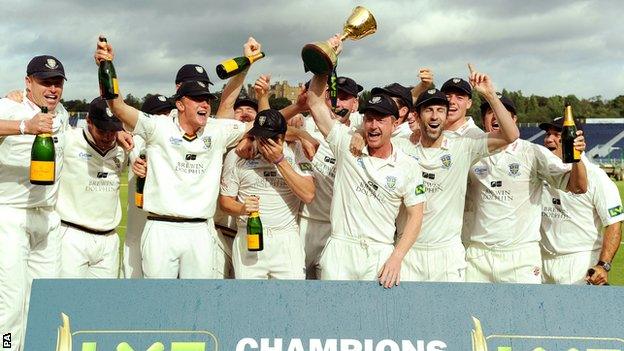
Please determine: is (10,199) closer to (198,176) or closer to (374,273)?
(198,176)

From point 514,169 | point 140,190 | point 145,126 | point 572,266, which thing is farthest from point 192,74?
point 572,266

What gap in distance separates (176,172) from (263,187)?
2.72ft

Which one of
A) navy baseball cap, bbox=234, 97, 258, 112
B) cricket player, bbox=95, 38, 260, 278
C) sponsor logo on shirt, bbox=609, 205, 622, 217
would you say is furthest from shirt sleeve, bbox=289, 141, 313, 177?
sponsor logo on shirt, bbox=609, 205, 622, 217

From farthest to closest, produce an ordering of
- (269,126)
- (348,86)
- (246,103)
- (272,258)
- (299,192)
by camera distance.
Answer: (246,103)
(348,86)
(272,258)
(299,192)
(269,126)

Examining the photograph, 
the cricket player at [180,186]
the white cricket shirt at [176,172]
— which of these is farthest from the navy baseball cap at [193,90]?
the white cricket shirt at [176,172]

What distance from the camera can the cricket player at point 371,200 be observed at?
16.1 ft

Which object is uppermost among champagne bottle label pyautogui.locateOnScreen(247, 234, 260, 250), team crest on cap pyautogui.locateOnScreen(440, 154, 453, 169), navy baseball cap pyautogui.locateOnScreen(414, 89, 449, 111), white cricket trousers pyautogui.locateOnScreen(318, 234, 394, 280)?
navy baseball cap pyautogui.locateOnScreen(414, 89, 449, 111)

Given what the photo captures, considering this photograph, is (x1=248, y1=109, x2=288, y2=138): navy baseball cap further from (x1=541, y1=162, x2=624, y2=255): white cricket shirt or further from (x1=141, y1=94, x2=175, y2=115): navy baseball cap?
(x1=541, y1=162, x2=624, y2=255): white cricket shirt

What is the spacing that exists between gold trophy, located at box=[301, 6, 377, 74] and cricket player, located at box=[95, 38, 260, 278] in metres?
0.93

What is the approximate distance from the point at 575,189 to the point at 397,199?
1.79 metres

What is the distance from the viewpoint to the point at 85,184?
5812 mm

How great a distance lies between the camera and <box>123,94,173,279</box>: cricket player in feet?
19.9

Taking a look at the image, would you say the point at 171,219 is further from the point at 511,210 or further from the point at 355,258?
the point at 511,210

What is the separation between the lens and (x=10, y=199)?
5.39 m
